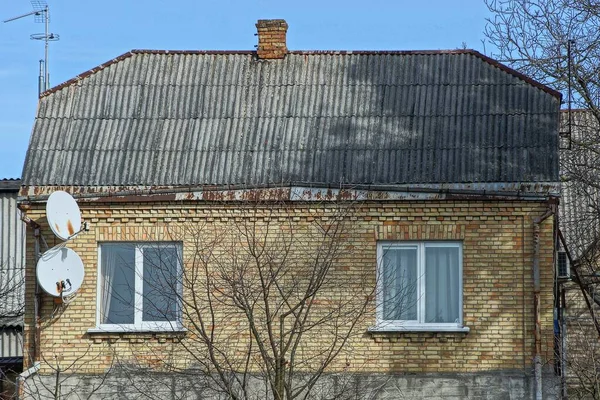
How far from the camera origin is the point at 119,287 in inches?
631

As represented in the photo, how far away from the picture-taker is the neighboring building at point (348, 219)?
50.6 ft

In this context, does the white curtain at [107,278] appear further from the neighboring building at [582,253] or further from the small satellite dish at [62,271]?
the neighboring building at [582,253]

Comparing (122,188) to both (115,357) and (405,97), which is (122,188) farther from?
(405,97)

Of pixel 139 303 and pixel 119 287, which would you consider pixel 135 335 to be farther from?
pixel 119 287

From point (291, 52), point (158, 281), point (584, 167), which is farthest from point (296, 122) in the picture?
point (584, 167)

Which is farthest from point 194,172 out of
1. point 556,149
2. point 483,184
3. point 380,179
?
point 556,149

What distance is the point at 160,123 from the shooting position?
1688cm

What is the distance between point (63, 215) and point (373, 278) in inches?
170

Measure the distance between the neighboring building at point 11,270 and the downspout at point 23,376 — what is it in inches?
267

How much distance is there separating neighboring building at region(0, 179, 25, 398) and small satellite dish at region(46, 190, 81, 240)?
7409 mm

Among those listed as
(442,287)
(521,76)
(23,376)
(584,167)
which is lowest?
(23,376)

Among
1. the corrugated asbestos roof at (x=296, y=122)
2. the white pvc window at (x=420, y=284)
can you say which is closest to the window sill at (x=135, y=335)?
the corrugated asbestos roof at (x=296, y=122)

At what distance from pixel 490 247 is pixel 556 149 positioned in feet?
5.43

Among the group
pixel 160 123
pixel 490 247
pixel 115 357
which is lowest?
pixel 115 357
